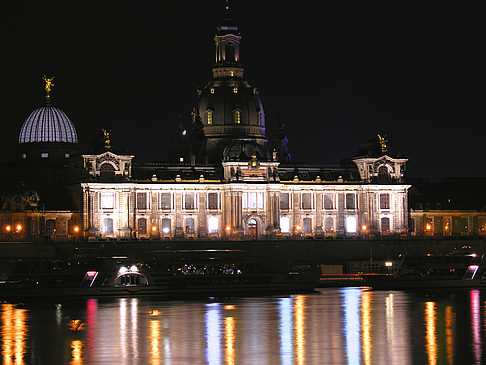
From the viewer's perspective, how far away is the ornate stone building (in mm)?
138875

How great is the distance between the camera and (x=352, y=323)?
72562 mm

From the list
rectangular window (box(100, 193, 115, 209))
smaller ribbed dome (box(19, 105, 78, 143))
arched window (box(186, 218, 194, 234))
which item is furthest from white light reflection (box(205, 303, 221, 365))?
smaller ribbed dome (box(19, 105, 78, 143))

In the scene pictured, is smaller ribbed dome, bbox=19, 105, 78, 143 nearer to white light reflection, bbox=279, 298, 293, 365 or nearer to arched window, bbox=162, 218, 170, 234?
arched window, bbox=162, 218, 170, 234

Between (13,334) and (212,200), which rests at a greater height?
(212,200)

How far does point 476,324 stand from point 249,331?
14.8 m

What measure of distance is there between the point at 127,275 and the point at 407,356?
1807 inches

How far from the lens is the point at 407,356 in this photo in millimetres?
57656

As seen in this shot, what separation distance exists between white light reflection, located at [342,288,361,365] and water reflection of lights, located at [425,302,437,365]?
3.69 m

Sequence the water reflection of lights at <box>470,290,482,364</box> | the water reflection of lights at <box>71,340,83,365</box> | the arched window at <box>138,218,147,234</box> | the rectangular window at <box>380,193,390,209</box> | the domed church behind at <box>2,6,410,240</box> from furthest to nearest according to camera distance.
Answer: the rectangular window at <box>380,193,390,209</box>, the arched window at <box>138,218,147,234</box>, the domed church behind at <box>2,6,410,240</box>, the water reflection of lights at <box>470,290,482,364</box>, the water reflection of lights at <box>71,340,83,365</box>

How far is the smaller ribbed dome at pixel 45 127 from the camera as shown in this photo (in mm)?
167875

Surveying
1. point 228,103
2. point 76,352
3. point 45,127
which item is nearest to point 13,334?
point 76,352

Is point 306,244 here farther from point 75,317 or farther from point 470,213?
point 75,317

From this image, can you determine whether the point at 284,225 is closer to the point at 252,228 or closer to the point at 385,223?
the point at 252,228

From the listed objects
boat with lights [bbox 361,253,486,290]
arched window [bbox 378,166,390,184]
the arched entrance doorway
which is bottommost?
boat with lights [bbox 361,253,486,290]
